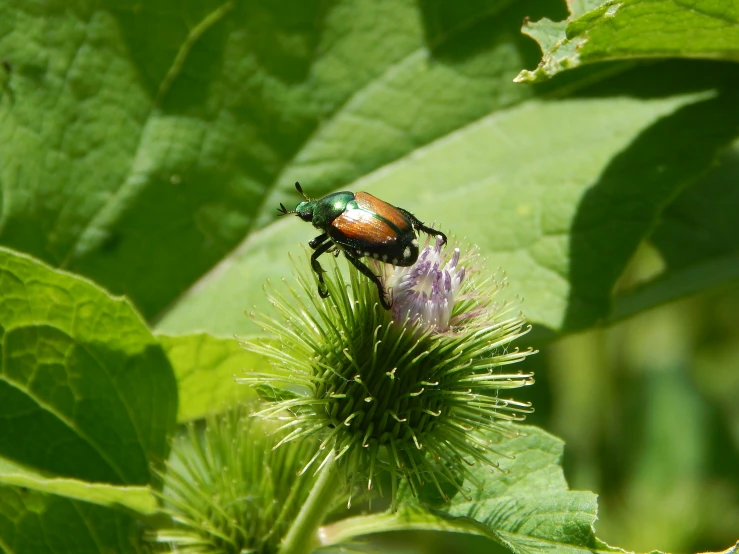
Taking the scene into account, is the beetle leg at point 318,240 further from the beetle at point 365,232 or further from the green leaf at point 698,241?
the green leaf at point 698,241

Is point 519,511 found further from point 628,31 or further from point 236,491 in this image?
point 628,31

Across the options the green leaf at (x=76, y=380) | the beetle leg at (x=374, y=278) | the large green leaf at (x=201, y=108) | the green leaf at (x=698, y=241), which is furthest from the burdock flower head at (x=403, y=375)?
the green leaf at (x=698, y=241)

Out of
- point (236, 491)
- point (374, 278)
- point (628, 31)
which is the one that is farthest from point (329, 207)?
point (628, 31)

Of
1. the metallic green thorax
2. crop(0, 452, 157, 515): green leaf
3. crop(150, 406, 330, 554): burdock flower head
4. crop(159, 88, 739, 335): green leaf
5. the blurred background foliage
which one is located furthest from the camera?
the blurred background foliage

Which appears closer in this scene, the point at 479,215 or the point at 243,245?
the point at 479,215

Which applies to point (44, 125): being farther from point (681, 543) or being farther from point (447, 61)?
point (681, 543)

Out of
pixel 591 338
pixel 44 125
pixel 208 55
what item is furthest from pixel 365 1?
pixel 591 338

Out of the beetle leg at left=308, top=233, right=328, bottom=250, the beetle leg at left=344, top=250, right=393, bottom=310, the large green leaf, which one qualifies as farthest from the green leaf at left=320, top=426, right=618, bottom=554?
the large green leaf

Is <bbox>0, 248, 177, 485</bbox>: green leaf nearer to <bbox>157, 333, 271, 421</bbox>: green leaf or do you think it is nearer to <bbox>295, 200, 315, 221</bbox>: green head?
<bbox>157, 333, 271, 421</bbox>: green leaf
